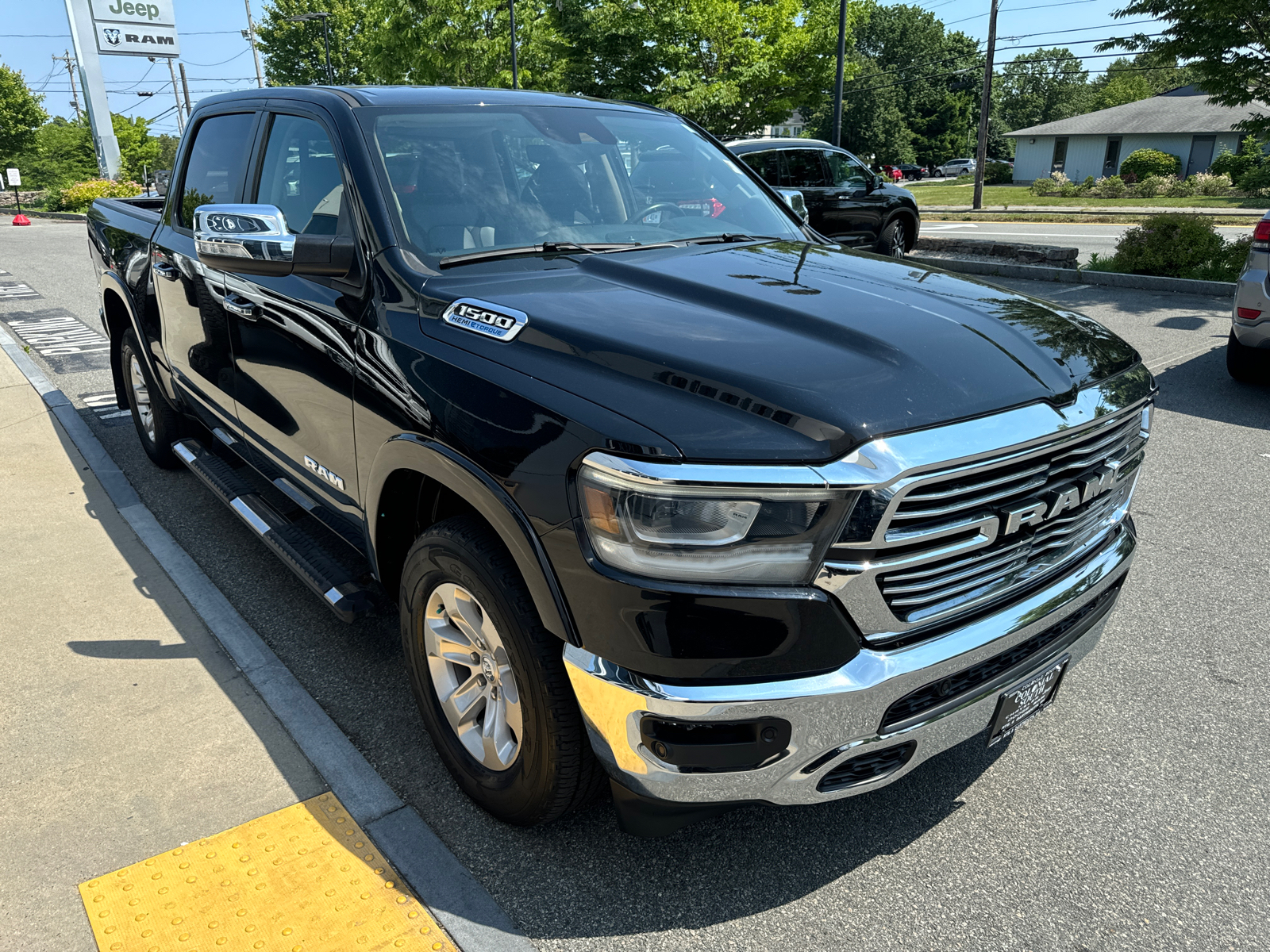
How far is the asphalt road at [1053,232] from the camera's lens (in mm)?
17875

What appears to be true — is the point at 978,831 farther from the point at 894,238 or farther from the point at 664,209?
the point at 894,238

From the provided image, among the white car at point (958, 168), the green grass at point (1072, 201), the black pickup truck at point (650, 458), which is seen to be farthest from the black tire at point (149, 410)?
the white car at point (958, 168)

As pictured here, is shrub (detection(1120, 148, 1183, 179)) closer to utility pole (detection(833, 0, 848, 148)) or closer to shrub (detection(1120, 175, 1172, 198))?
shrub (detection(1120, 175, 1172, 198))

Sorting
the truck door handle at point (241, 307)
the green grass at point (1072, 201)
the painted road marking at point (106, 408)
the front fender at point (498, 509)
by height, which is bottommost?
the green grass at point (1072, 201)

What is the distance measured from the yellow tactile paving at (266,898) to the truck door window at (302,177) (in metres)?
1.88

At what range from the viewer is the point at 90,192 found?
36969 millimetres

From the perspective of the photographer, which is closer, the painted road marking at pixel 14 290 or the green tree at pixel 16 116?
the painted road marking at pixel 14 290

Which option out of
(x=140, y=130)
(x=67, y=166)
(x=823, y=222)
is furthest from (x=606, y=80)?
(x=140, y=130)

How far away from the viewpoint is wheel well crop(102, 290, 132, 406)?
5.55 m

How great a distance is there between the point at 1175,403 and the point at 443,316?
615 centimetres

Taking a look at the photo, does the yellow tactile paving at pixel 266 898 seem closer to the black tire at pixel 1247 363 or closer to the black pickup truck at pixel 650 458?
the black pickup truck at pixel 650 458

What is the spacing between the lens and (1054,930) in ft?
7.56

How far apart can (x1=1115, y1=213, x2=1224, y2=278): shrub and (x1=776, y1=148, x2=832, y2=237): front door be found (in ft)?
12.9

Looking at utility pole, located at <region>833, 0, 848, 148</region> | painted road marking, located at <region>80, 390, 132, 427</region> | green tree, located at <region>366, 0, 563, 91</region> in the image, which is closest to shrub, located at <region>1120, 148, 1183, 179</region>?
utility pole, located at <region>833, 0, 848, 148</region>
